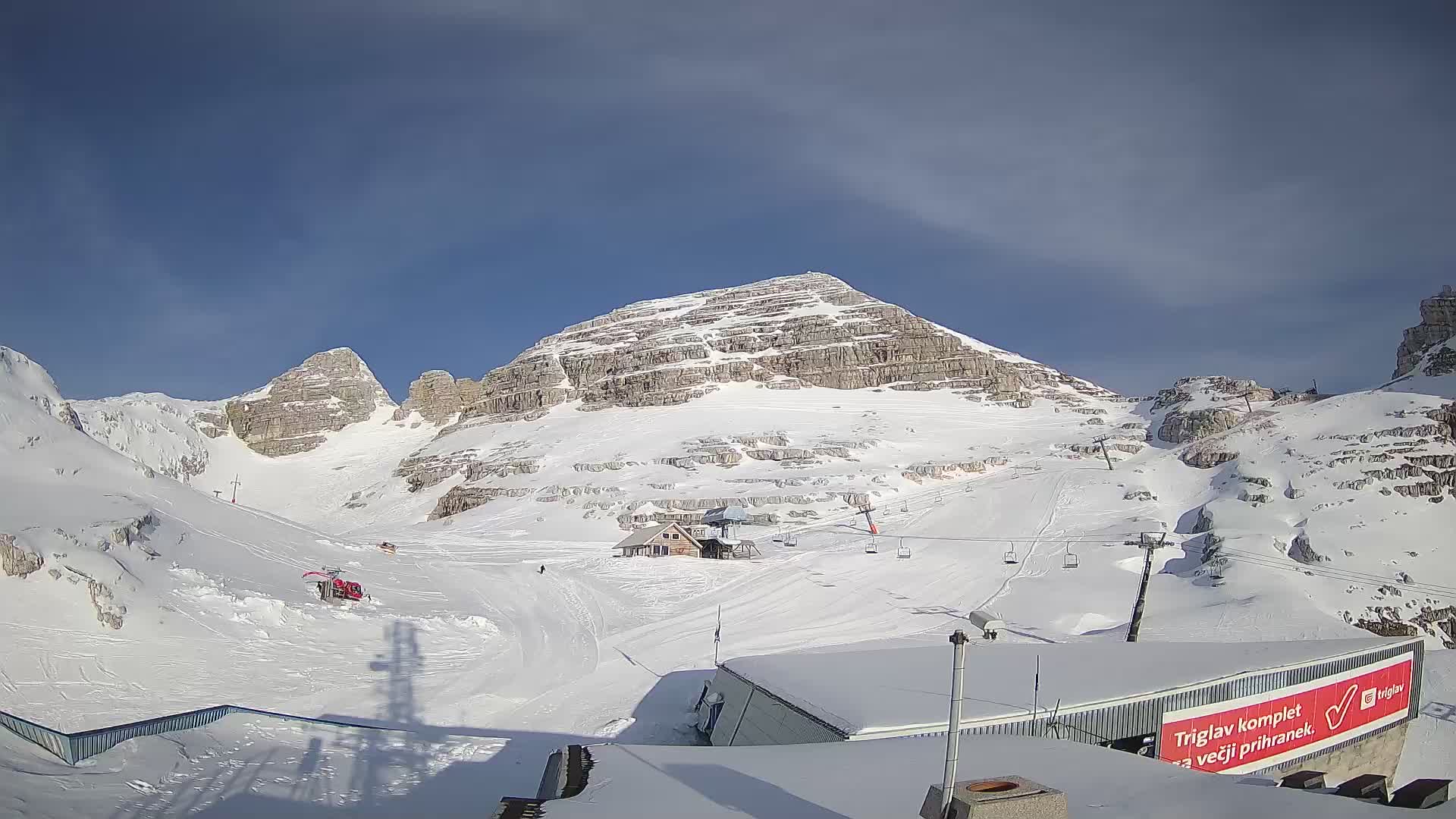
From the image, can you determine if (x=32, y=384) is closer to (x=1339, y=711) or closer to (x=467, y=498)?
(x=1339, y=711)

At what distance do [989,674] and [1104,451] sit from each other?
183 ft

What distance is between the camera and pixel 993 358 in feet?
358

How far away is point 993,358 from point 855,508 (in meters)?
60.3

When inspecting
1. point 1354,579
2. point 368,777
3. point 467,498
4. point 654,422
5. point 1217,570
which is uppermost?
point 654,422

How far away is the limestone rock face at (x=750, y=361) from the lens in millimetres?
104875

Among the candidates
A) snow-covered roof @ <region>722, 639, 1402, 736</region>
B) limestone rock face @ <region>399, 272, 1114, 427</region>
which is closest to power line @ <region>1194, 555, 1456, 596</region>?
snow-covered roof @ <region>722, 639, 1402, 736</region>

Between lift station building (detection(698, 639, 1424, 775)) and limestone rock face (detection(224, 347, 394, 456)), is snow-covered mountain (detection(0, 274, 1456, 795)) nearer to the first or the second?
lift station building (detection(698, 639, 1424, 775))

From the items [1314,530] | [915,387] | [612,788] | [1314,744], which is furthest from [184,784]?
[915,387]

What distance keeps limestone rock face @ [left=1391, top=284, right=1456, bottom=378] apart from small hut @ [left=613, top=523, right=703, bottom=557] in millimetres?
70088

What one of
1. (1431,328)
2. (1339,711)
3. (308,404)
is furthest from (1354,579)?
(308,404)

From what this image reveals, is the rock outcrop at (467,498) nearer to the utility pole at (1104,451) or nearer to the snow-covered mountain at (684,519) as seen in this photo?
the snow-covered mountain at (684,519)

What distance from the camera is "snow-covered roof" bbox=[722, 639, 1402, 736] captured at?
522 inches

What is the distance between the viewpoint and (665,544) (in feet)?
148

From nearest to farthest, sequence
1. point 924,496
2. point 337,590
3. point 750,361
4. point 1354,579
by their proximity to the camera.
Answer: point 337,590
point 1354,579
point 924,496
point 750,361
